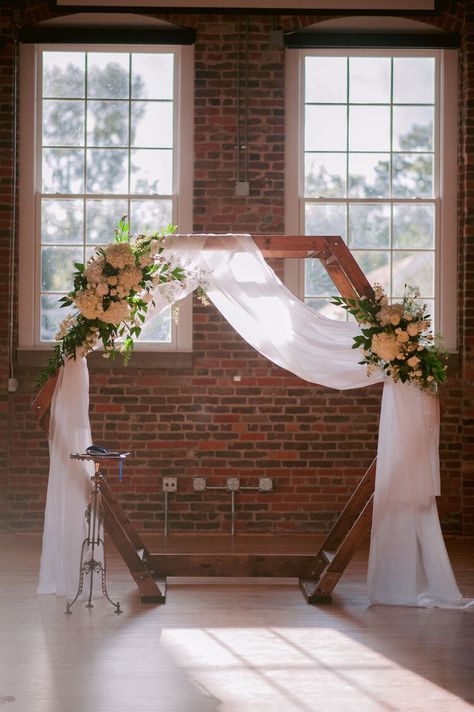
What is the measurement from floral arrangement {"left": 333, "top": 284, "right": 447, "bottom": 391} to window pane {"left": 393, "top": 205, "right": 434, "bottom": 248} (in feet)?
8.13

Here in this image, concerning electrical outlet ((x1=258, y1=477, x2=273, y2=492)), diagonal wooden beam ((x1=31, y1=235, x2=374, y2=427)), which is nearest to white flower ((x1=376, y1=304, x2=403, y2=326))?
diagonal wooden beam ((x1=31, y1=235, x2=374, y2=427))

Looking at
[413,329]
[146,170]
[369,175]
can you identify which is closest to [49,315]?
[146,170]

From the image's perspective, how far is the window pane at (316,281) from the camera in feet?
26.2

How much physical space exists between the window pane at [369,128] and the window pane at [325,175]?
0.18 m

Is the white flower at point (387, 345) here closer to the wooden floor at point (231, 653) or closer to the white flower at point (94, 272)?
the wooden floor at point (231, 653)

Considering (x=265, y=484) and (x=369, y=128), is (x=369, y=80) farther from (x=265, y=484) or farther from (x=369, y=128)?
(x=265, y=484)

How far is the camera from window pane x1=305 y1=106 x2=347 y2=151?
8.05 meters

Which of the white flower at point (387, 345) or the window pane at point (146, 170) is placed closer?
the white flower at point (387, 345)

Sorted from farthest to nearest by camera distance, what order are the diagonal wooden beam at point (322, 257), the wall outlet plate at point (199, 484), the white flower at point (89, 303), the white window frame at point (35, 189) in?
the white window frame at point (35, 189) < the wall outlet plate at point (199, 484) < the diagonal wooden beam at point (322, 257) < the white flower at point (89, 303)

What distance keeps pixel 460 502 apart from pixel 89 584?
11.7 feet

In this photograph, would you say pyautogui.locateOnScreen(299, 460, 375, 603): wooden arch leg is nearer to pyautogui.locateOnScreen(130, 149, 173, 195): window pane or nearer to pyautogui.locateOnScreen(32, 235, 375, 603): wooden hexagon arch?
pyautogui.locateOnScreen(32, 235, 375, 603): wooden hexagon arch

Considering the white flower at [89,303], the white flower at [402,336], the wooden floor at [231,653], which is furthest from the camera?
the white flower at [89,303]

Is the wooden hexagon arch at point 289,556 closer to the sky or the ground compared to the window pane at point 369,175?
closer to the ground

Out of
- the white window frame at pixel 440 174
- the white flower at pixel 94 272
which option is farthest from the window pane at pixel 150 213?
the white flower at pixel 94 272
